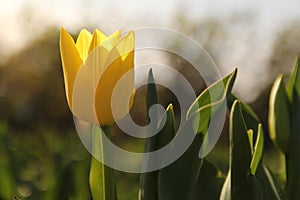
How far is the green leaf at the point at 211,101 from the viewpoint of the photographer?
77cm

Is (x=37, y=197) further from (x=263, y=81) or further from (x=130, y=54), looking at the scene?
(x=263, y=81)

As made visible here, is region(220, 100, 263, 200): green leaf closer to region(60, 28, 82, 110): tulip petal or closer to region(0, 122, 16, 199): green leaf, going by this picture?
region(60, 28, 82, 110): tulip petal

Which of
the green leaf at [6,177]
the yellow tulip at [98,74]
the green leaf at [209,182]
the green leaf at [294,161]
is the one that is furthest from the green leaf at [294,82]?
the green leaf at [6,177]

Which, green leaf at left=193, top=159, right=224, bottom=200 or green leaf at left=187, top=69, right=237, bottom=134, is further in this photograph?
green leaf at left=193, top=159, right=224, bottom=200

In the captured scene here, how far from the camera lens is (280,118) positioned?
966mm

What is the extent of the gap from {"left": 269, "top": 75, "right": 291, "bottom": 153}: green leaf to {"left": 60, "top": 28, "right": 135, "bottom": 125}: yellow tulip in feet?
0.82

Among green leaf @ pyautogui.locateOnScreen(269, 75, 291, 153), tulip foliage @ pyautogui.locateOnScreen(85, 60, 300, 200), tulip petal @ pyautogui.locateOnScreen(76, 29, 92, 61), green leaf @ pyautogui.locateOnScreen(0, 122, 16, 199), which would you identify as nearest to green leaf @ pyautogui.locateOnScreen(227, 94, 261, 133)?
green leaf @ pyautogui.locateOnScreen(269, 75, 291, 153)

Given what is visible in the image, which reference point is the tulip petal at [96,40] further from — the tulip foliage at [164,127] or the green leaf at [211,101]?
the green leaf at [211,101]

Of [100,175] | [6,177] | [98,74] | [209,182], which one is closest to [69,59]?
[98,74]

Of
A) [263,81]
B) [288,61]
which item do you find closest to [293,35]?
[288,61]

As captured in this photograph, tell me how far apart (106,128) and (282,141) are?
0.90 feet

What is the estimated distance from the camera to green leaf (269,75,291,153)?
96 cm

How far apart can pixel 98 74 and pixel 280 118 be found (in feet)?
0.98

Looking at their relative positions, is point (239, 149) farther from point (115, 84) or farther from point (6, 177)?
point (6, 177)
